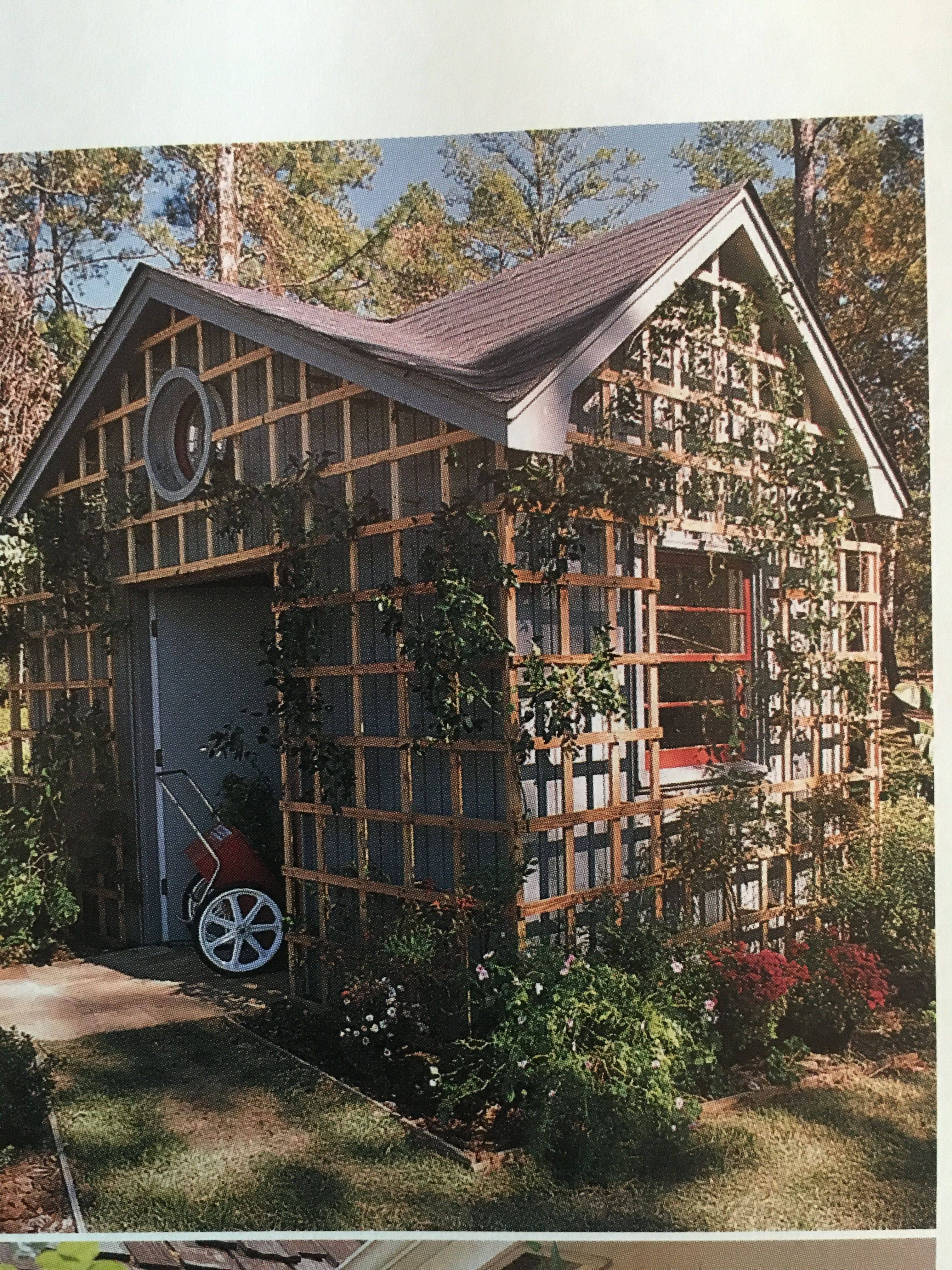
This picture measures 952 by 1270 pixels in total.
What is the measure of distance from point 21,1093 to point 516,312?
3.51 meters

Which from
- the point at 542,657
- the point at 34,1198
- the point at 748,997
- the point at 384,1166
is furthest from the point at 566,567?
the point at 34,1198

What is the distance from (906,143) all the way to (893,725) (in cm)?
203

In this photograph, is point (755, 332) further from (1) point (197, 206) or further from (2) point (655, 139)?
(1) point (197, 206)

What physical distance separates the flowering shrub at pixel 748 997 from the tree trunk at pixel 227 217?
10.3 feet

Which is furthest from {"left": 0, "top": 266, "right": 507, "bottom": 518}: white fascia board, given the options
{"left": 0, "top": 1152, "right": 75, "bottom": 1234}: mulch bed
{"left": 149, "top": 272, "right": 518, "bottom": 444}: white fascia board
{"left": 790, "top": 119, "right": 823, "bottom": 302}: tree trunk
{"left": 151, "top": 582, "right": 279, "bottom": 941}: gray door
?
{"left": 0, "top": 1152, "right": 75, "bottom": 1234}: mulch bed

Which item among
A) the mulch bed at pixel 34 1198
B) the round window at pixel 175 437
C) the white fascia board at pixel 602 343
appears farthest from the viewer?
the round window at pixel 175 437

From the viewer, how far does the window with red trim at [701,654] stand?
166 inches

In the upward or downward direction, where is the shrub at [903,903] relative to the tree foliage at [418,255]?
downward

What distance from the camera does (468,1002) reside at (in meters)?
4.09

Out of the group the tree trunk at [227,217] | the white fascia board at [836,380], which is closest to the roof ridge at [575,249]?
the white fascia board at [836,380]

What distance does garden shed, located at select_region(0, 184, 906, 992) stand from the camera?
4.09 m

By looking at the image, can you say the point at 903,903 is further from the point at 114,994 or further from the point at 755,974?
the point at 114,994

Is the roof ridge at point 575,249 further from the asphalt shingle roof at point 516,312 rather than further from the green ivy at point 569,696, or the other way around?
the green ivy at point 569,696

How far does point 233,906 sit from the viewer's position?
4770 millimetres
